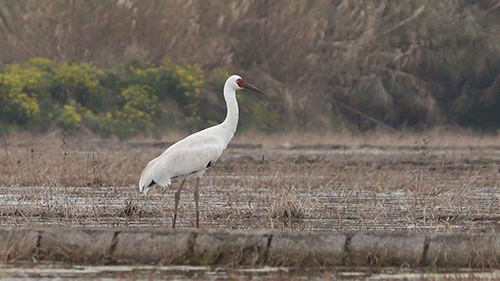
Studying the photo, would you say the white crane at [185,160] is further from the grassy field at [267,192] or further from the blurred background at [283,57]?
the blurred background at [283,57]

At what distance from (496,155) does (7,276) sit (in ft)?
74.7

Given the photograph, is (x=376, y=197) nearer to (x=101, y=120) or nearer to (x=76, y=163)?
(x=76, y=163)

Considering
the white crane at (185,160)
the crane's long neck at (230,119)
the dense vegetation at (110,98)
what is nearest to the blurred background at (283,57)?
the dense vegetation at (110,98)

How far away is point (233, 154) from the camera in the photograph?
28.1 meters

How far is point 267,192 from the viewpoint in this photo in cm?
1695

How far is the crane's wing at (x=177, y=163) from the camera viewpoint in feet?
43.5

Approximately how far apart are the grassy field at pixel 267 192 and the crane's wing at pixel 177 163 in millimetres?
511

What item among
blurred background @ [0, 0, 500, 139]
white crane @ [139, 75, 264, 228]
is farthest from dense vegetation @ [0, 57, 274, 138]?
white crane @ [139, 75, 264, 228]

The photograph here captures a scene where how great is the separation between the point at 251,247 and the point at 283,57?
1235 inches

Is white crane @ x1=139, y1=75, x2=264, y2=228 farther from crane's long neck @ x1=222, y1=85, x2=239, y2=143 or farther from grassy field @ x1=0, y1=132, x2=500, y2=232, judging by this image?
grassy field @ x1=0, y1=132, x2=500, y2=232

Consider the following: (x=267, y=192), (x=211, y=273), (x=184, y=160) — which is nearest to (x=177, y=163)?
(x=184, y=160)

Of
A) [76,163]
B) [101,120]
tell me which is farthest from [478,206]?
[101,120]

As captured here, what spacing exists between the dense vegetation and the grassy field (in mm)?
2429

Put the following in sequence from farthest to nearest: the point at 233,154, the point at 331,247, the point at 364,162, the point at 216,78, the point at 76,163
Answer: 1. the point at 216,78
2. the point at 233,154
3. the point at 364,162
4. the point at 76,163
5. the point at 331,247
